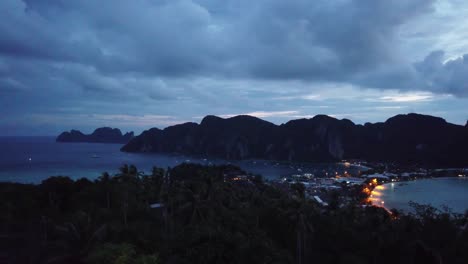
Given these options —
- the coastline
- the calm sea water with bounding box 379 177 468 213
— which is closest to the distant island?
the coastline

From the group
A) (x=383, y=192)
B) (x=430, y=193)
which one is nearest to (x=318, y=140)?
(x=430, y=193)

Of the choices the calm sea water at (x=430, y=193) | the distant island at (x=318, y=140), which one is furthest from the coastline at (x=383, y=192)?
the distant island at (x=318, y=140)

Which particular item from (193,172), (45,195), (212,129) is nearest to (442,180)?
(193,172)

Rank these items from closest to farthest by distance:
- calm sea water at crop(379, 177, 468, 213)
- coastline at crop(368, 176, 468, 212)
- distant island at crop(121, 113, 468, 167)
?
coastline at crop(368, 176, 468, 212) < calm sea water at crop(379, 177, 468, 213) < distant island at crop(121, 113, 468, 167)

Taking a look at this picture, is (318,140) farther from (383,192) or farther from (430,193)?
(383,192)

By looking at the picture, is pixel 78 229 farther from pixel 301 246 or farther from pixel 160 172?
pixel 160 172

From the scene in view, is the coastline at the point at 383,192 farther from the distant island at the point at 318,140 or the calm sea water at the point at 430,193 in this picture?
the distant island at the point at 318,140

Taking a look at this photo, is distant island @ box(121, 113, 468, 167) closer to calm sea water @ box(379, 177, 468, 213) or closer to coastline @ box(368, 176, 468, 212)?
coastline @ box(368, 176, 468, 212)
